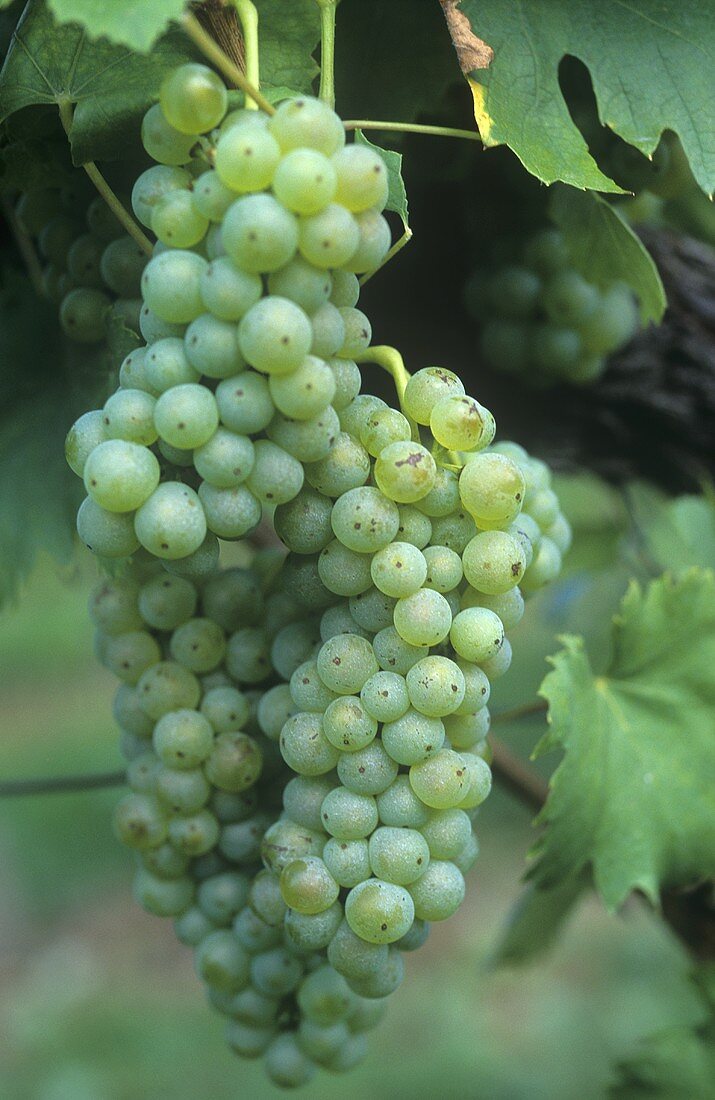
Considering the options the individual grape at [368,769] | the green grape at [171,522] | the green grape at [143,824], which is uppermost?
the green grape at [171,522]

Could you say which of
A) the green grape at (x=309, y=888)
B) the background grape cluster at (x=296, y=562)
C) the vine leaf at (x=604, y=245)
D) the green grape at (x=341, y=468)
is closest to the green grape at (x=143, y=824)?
the background grape cluster at (x=296, y=562)

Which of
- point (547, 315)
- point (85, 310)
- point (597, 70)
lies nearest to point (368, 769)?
point (85, 310)

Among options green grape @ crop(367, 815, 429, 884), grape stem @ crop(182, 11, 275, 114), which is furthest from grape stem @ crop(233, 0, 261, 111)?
green grape @ crop(367, 815, 429, 884)

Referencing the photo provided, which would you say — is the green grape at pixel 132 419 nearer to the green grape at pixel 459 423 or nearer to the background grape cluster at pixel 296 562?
the background grape cluster at pixel 296 562

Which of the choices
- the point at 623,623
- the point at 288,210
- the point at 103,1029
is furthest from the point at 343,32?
the point at 103,1029

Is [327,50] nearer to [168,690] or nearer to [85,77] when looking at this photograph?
[85,77]

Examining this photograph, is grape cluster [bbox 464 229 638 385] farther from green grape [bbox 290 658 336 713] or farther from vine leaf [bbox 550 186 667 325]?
green grape [bbox 290 658 336 713]
